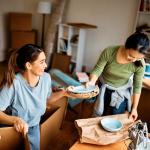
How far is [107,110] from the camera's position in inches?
76.9

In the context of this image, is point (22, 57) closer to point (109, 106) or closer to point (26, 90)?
point (26, 90)

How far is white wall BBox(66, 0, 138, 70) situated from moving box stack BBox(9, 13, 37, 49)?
75 cm

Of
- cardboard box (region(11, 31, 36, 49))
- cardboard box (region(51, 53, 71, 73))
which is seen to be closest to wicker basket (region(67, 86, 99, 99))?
cardboard box (region(51, 53, 71, 73))

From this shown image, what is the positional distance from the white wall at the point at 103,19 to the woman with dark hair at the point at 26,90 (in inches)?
99.2

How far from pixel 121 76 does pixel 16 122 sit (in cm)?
83

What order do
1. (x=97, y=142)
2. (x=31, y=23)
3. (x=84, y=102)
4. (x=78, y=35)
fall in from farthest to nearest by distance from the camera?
(x=31, y=23), (x=78, y=35), (x=84, y=102), (x=97, y=142)

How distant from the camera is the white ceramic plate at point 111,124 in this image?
1.44 meters

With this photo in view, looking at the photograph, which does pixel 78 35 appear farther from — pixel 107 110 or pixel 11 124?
pixel 11 124

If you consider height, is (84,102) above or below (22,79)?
below

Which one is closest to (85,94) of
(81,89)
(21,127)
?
(81,89)

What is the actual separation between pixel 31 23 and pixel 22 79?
311cm

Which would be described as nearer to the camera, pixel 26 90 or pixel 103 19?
pixel 26 90

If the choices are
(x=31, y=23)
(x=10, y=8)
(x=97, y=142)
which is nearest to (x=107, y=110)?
(x=97, y=142)

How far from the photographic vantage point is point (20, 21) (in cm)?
436
